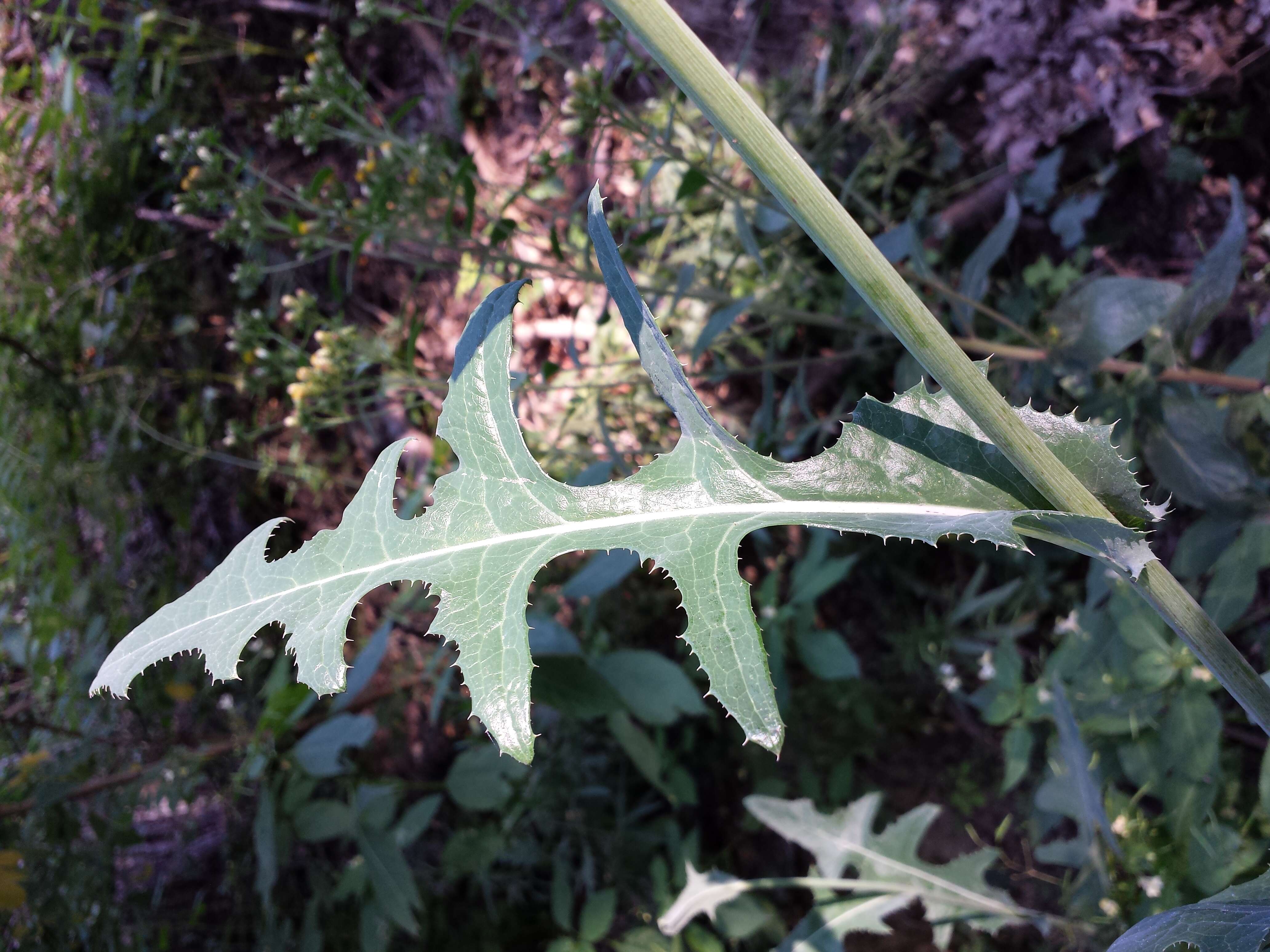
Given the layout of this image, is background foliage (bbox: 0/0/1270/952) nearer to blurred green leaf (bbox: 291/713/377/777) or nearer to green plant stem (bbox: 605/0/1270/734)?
blurred green leaf (bbox: 291/713/377/777)

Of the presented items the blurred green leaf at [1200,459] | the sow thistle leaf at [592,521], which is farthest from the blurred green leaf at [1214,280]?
the sow thistle leaf at [592,521]

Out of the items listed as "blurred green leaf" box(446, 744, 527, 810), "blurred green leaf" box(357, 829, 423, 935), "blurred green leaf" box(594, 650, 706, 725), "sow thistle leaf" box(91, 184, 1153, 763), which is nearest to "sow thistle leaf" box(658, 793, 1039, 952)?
"blurred green leaf" box(594, 650, 706, 725)

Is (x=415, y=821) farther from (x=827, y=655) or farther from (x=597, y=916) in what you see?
(x=827, y=655)

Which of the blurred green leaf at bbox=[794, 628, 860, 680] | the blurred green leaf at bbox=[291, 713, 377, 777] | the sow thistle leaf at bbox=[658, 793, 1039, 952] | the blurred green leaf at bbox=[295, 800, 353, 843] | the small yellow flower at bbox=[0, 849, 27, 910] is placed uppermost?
the small yellow flower at bbox=[0, 849, 27, 910]

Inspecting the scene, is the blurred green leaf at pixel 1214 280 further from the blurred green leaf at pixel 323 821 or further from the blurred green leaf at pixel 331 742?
the blurred green leaf at pixel 323 821

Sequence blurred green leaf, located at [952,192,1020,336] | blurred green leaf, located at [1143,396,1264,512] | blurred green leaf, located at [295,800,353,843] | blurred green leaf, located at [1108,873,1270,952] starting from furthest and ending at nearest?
blurred green leaf, located at [295,800,353,843] < blurred green leaf, located at [952,192,1020,336] < blurred green leaf, located at [1143,396,1264,512] < blurred green leaf, located at [1108,873,1270,952]

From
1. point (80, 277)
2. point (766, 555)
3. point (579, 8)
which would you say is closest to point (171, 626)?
point (766, 555)

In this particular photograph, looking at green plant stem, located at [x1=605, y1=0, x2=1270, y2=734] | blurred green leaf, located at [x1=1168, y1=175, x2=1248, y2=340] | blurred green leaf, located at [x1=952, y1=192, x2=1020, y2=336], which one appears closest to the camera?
green plant stem, located at [x1=605, y1=0, x2=1270, y2=734]

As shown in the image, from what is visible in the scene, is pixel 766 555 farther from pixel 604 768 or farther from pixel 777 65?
pixel 777 65
